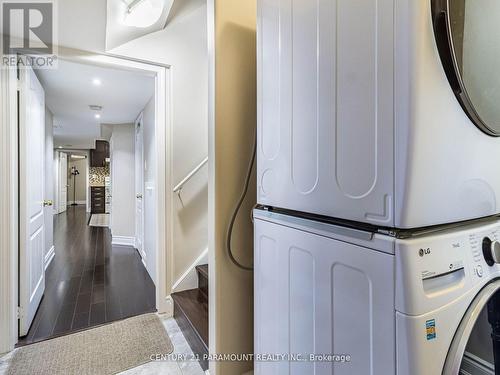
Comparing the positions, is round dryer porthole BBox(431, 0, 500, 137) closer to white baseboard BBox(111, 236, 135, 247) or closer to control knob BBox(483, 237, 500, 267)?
control knob BBox(483, 237, 500, 267)

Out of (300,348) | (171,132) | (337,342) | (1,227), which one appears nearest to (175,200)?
(171,132)

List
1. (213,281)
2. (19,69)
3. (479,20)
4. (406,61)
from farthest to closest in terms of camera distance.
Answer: (19,69), (213,281), (479,20), (406,61)

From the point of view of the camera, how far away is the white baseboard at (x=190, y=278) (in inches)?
90.6

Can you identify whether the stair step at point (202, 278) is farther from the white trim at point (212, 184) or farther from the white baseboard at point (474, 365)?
the white baseboard at point (474, 365)

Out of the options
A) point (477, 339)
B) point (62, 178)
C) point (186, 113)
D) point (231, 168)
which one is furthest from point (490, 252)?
point (62, 178)

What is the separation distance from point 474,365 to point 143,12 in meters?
2.37

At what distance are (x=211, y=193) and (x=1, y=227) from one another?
153cm

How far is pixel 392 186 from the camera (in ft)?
2.04

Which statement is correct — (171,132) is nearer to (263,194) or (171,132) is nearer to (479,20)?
(263,194)

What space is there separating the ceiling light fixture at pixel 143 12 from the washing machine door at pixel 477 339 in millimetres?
2051

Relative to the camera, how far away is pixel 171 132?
2.28m

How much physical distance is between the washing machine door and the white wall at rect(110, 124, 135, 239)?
480 cm

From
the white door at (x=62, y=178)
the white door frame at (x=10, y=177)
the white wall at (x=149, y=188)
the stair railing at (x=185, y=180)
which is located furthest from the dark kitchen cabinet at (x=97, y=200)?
the stair railing at (x=185, y=180)

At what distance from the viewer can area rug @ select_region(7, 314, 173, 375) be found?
164 centimetres
